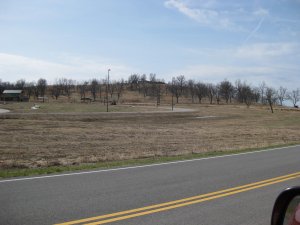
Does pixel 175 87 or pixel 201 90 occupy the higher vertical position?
pixel 175 87

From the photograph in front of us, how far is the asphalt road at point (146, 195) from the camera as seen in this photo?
687cm

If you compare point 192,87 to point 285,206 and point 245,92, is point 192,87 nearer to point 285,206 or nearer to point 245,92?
point 245,92

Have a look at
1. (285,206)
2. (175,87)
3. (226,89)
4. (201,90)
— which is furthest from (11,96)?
(285,206)

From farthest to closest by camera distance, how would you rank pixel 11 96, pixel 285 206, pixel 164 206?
pixel 11 96 → pixel 164 206 → pixel 285 206

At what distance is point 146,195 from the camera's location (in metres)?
8.66

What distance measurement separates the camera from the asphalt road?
6867 mm

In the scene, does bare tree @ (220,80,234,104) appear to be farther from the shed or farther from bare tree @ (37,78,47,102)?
the shed

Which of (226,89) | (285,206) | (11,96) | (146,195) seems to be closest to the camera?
(285,206)

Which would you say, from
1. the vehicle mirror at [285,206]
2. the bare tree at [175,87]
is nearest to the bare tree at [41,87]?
the bare tree at [175,87]

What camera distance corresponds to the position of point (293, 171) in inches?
498

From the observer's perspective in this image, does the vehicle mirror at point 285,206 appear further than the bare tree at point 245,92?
No

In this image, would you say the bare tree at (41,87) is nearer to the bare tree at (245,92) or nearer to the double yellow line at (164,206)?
the bare tree at (245,92)

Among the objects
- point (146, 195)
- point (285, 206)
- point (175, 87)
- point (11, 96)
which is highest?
point (175, 87)

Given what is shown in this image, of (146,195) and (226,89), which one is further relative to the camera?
(226,89)
